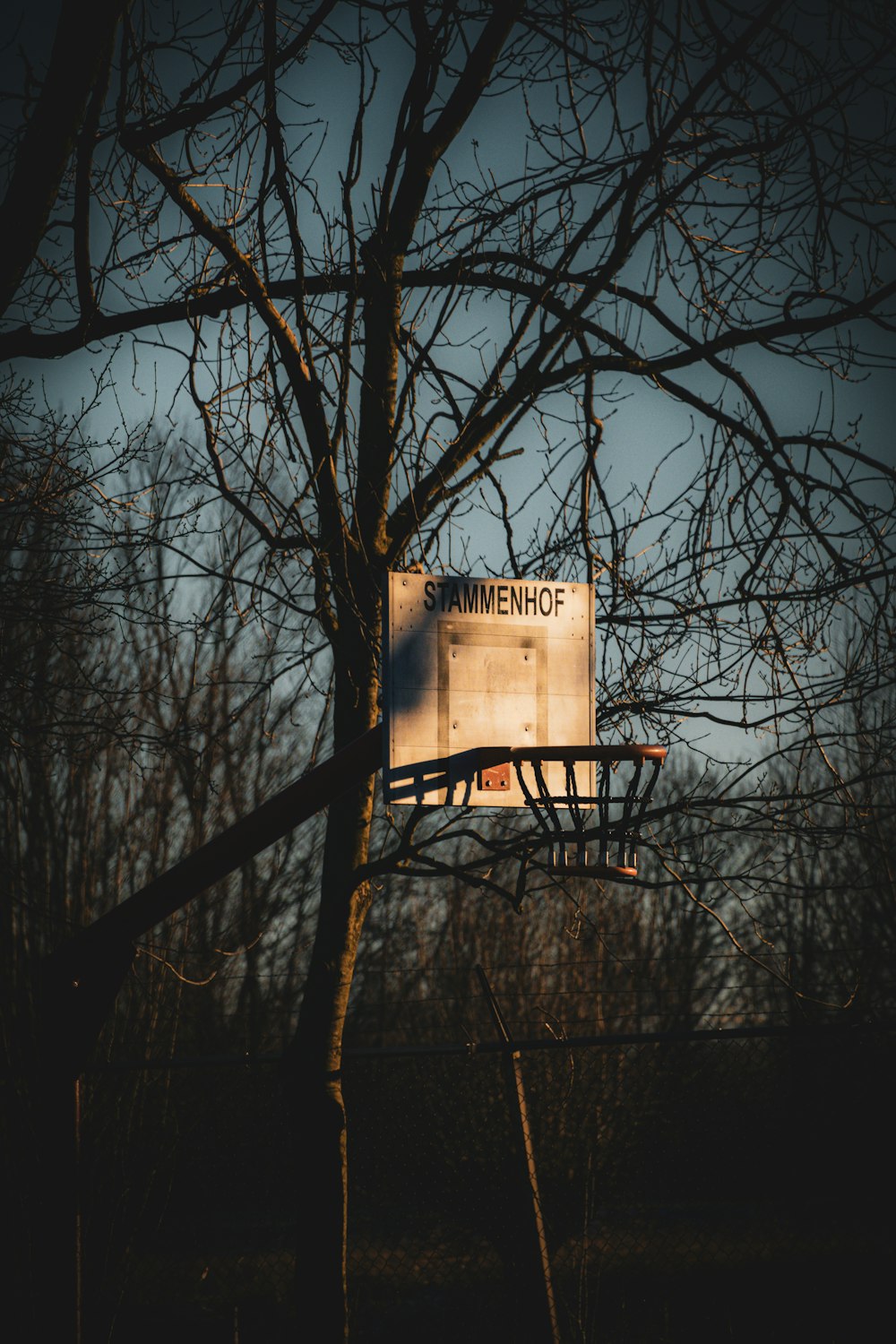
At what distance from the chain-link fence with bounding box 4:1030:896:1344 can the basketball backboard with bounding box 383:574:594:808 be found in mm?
2014

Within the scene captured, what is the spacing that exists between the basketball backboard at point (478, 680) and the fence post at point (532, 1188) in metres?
1.48

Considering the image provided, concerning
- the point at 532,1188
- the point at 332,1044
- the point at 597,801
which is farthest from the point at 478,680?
the point at 532,1188

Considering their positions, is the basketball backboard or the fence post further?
the fence post

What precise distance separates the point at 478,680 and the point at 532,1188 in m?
2.67

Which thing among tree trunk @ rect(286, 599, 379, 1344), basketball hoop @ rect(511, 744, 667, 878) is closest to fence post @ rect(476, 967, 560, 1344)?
tree trunk @ rect(286, 599, 379, 1344)

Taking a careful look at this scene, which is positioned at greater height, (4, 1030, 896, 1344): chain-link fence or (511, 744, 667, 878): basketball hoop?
(511, 744, 667, 878): basketball hoop

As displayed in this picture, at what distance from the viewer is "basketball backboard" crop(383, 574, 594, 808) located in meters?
4.57

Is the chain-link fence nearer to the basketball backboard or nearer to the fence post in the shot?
the fence post

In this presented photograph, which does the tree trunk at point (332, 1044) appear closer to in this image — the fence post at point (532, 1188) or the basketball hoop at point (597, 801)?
the fence post at point (532, 1188)

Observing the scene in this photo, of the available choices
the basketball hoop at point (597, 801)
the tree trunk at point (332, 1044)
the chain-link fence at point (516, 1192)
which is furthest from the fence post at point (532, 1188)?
the basketball hoop at point (597, 801)

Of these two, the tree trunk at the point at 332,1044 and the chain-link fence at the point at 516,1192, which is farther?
the chain-link fence at the point at 516,1192

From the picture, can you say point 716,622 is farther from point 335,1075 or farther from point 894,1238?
point 894,1238

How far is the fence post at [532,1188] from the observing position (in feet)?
18.4

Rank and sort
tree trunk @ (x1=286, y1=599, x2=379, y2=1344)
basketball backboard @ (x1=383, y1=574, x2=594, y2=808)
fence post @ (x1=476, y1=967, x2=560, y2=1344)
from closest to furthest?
basketball backboard @ (x1=383, y1=574, x2=594, y2=808) < fence post @ (x1=476, y1=967, x2=560, y2=1344) < tree trunk @ (x1=286, y1=599, x2=379, y2=1344)
